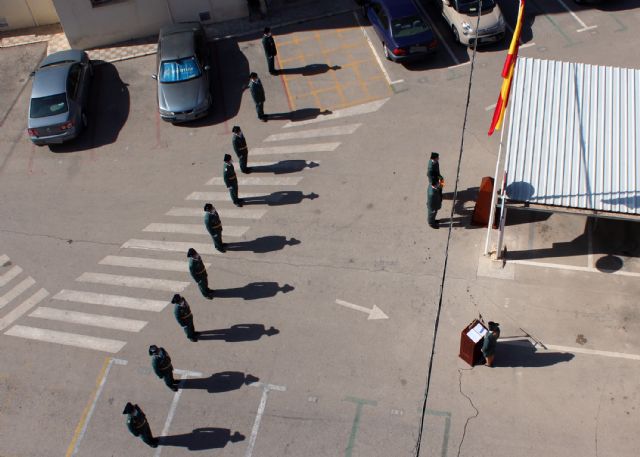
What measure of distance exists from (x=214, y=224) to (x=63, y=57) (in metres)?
11.1

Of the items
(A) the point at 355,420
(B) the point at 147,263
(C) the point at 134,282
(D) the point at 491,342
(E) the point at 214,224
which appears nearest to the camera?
(D) the point at 491,342

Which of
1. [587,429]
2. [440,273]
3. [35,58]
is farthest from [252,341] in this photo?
[35,58]

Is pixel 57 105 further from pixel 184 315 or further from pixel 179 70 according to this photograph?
pixel 184 315

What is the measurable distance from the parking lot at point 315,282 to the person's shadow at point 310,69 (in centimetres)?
8

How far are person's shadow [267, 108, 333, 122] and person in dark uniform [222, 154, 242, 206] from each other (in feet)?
11.8

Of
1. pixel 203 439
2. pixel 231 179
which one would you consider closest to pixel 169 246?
pixel 231 179

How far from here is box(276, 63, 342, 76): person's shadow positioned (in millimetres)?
22844

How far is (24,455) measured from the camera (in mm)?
14156

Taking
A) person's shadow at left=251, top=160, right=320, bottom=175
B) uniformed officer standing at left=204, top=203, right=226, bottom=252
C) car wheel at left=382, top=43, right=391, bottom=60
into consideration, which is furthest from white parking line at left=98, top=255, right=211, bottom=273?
car wheel at left=382, top=43, right=391, bottom=60

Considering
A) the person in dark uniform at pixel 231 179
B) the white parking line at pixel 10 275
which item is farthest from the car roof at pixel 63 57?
the person in dark uniform at pixel 231 179

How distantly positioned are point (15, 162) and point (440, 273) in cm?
1446

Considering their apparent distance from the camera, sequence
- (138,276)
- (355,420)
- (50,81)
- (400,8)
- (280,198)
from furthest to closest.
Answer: (400,8) → (50,81) → (280,198) → (138,276) → (355,420)

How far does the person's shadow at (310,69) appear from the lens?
A: 22844 millimetres

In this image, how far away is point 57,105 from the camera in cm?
2119
